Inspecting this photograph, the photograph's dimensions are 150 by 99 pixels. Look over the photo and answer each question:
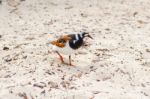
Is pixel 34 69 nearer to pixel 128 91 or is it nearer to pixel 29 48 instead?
pixel 29 48

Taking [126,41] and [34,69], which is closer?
[34,69]

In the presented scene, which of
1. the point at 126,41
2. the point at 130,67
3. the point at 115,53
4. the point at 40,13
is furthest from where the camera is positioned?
the point at 40,13

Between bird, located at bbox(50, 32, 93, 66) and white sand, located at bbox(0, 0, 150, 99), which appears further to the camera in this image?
bird, located at bbox(50, 32, 93, 66)

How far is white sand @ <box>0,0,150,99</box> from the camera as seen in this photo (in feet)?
16.7

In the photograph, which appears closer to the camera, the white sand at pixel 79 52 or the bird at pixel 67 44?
the white sand at pixel 79 52

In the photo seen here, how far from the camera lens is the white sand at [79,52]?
5.10m

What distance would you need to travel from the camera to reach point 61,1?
8.83 metres

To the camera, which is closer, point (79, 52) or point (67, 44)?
point (67, 44)

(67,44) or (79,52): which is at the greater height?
(67,44)

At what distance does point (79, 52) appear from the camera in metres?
6.36

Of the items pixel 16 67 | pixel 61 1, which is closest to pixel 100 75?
pixel 16 67

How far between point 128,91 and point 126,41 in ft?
6.20

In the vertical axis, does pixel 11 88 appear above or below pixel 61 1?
below

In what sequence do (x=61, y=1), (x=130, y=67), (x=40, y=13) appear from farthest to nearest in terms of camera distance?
1. (x=61, y=1)
2. (x=40, y=13)
3. (x=130, y=67)
